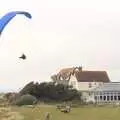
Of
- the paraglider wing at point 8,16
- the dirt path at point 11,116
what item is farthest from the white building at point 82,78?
the paraglider wing at point 8,16

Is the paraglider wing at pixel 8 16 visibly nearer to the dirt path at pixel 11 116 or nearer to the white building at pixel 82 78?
the dirt path at pixel 11 116

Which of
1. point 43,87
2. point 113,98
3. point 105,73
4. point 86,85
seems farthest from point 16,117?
point 105,73

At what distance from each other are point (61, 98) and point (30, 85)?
5.18m

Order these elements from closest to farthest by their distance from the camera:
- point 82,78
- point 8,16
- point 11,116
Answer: point 8,16 < point 11,116 < point 82,78

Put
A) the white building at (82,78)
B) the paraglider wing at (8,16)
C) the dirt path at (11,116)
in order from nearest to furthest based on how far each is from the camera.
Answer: the paraglider wing at (8,16), the dirt path at (11,116), the white building at (82,78)

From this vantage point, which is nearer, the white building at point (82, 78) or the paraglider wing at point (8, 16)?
the paraglider wing at point (8, 16)

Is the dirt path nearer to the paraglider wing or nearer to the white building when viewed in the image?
the paraglider wing

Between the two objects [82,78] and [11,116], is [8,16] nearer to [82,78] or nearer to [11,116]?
[11,116]

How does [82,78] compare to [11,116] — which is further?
[82,78]

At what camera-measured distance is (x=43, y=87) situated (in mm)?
81500

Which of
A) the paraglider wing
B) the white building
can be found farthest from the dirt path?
the white building

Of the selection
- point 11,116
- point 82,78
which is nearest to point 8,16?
point 11,116

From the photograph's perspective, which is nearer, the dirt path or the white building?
the dirt path

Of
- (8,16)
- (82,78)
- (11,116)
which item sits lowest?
(11,116)
